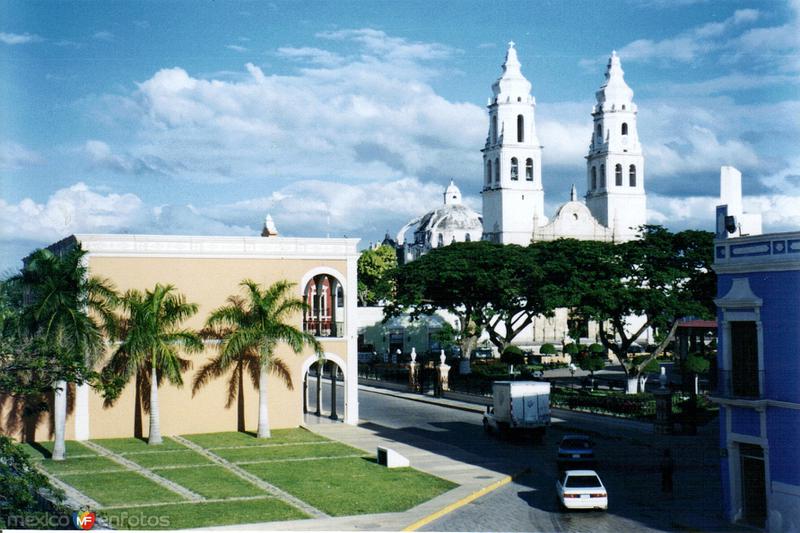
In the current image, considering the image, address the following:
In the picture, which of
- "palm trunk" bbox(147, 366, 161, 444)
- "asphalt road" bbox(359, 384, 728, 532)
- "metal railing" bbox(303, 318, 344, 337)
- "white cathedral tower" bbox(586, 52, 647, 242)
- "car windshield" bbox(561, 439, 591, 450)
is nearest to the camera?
"asphalt road" bbox(359, 384, 728, 532)

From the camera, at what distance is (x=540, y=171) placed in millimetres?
106125

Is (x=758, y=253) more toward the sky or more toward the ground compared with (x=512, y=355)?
more toward the sky

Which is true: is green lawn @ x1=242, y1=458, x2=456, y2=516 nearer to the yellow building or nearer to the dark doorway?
the yellow building

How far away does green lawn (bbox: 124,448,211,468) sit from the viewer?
2969 cm

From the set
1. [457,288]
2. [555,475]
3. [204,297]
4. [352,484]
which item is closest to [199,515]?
[352,484]

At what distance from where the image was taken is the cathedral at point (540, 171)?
10300cm

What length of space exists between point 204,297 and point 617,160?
3090 inches

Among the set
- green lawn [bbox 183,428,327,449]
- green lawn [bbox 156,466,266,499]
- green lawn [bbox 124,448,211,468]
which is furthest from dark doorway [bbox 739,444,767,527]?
green lawn [bbox 183,428,327,449]

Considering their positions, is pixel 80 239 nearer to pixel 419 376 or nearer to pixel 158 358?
pixel 158 358

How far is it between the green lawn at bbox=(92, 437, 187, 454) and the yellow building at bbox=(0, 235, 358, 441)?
2.45 feet

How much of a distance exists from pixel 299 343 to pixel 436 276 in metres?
31.3

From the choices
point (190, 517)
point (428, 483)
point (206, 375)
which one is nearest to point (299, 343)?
point (206, 375)

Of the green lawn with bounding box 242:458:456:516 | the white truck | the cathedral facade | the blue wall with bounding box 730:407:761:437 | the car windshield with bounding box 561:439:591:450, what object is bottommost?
the green lawn with bounding box 242:458:456:516

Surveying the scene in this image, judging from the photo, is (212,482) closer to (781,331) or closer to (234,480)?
(234,480)
